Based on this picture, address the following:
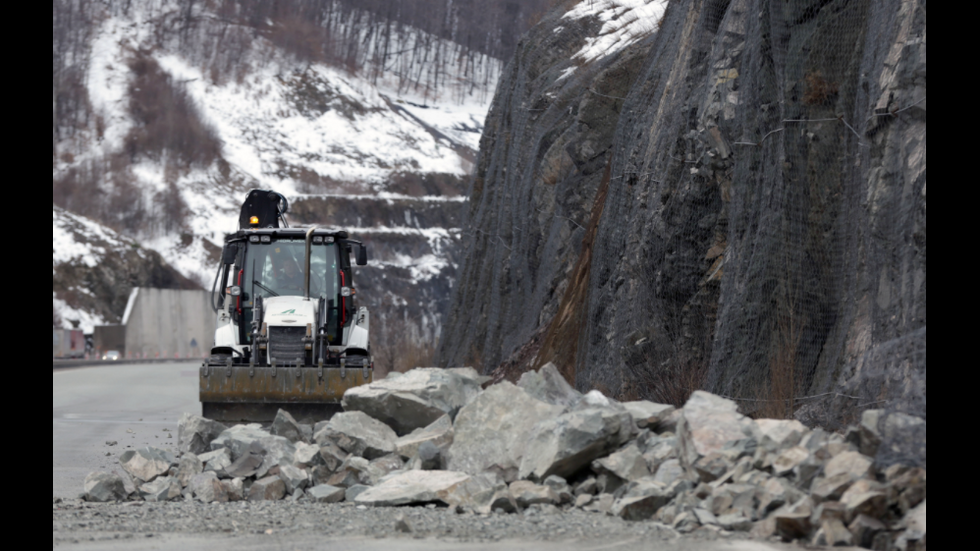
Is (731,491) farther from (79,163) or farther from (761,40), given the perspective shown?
(79,163)

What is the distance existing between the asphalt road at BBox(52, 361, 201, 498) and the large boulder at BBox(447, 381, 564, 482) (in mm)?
3305

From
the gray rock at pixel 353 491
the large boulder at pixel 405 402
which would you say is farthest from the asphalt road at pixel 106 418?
the large boulder at pixel 405 402

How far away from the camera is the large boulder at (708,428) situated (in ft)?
21.4

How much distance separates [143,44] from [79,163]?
22299mm

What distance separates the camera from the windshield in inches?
546

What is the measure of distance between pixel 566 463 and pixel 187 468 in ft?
10.7

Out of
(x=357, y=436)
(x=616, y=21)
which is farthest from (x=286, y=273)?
(x=616, y=21)

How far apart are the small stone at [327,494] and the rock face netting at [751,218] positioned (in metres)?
3.87

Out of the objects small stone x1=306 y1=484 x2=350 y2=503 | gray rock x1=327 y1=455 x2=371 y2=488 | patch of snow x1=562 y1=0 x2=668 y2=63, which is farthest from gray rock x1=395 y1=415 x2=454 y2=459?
patch of snow x1=562 y1=0 x2=668 y2=63

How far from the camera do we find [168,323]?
224 ft

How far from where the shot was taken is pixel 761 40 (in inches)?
405

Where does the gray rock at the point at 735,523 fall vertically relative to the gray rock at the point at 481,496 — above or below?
above

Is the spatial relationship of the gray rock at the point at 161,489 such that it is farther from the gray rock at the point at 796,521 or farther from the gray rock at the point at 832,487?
the gray rock at the point at 832,487
